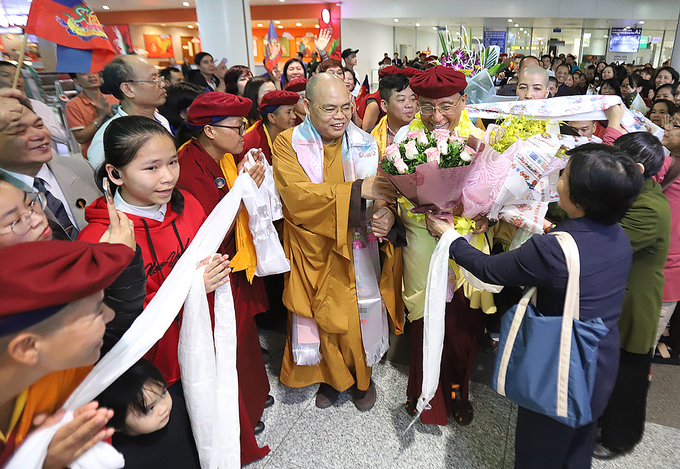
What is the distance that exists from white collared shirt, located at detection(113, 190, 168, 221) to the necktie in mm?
573

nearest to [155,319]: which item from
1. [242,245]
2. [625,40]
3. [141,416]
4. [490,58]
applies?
[141,416]

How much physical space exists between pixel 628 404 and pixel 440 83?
173cm

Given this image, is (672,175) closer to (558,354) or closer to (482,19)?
(558,354)

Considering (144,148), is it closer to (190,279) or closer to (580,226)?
(190,279)

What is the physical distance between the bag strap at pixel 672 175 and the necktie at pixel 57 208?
293cm

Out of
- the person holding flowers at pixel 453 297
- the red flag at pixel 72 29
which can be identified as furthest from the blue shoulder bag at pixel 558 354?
the red flag at pixel 72 29

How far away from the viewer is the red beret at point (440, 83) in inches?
79.0

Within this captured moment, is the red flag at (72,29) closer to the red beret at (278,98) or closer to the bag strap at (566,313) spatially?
the red beret at (278,98)

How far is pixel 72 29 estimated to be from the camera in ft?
8.47

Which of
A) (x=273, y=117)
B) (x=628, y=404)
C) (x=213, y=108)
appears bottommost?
(x=628, y=404)

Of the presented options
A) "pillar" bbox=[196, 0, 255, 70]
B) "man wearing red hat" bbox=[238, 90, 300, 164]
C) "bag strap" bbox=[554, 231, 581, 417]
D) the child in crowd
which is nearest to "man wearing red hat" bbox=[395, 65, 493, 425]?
"bag strap" bbox=[554, 231, 581, 417]

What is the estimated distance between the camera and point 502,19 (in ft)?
46.9

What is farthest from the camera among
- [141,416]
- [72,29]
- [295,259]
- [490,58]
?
[490,58]

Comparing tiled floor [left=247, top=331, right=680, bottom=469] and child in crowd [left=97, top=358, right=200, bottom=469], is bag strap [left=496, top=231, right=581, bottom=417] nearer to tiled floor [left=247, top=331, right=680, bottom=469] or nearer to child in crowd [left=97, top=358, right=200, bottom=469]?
tiled floor [left=247, top=331, right=680, bottom=469]
